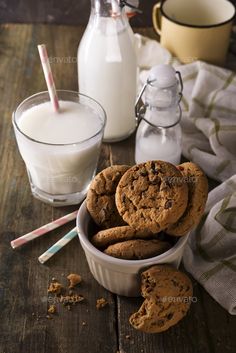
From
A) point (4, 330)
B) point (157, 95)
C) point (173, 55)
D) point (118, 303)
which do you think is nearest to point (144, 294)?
point (118, 303)

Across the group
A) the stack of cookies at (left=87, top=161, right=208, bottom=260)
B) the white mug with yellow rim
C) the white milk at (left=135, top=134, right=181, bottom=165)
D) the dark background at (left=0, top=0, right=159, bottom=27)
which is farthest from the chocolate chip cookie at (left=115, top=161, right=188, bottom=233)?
the dark background at (left=0, top=0, right=159, bottom=27)

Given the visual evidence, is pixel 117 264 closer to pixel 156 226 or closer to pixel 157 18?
pixel 156 226

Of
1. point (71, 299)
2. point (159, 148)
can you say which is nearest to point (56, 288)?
point (71, 299)

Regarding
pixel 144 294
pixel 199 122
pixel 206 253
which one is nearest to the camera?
pixel 144 294

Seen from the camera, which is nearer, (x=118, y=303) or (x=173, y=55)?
(x=118, y=303)

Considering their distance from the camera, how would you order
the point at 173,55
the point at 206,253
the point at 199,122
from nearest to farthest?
the point at 206,253 < the point at 199,122 < the point at 173,55

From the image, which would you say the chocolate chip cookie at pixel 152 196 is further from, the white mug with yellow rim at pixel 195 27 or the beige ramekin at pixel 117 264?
the white mug with yellow rim at pixel 195 27

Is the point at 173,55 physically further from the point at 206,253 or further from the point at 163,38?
the point at 206,253
